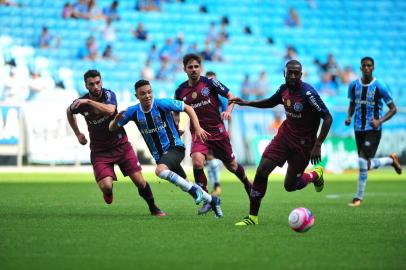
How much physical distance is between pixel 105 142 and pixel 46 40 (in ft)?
56.6

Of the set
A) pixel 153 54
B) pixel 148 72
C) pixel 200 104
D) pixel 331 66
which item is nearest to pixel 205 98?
pixel 200 104

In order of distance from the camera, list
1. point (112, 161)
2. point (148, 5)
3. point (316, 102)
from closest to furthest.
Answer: point (316, 102), point (112, 161), point (148, 5)

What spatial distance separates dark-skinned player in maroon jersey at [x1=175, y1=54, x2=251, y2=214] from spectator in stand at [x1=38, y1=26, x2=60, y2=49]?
16.5 meters

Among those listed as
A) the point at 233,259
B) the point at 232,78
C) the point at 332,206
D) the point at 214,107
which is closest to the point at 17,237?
the point at 233,259

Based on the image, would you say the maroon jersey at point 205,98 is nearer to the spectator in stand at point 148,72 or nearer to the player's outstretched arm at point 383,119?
the player's outstretched arm at point 383,119

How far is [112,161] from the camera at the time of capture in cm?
1180

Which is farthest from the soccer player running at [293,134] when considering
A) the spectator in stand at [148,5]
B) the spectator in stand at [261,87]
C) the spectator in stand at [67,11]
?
the spectator in stand at [148,5]

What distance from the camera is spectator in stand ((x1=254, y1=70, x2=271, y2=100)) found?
96.3 feet

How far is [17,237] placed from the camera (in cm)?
862

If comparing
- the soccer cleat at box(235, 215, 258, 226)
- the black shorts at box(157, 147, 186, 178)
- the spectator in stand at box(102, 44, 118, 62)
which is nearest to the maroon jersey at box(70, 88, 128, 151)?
the black shorts at box(157, 147, 186, 178)

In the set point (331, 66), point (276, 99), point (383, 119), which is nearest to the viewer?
point (276, 99)

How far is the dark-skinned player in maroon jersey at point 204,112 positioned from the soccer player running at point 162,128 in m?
1.22

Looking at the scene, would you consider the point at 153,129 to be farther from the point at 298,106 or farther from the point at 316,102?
the point at 316,102

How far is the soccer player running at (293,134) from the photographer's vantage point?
10.1 metres
